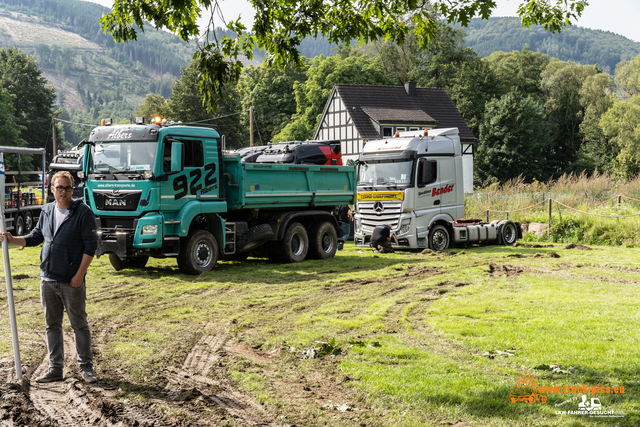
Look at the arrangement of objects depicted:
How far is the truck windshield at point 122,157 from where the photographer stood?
12312 mm

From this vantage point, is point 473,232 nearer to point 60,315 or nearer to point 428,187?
point 428,187

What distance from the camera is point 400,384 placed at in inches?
213

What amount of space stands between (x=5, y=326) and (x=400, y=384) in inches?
213

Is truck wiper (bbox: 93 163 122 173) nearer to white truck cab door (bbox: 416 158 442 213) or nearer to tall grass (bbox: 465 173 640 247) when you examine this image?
white truck cab door (bbox: 416 158 442 213)

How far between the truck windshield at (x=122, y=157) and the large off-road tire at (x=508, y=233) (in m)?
12.3

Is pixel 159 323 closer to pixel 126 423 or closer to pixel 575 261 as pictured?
pixel 126 423

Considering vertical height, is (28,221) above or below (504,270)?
above

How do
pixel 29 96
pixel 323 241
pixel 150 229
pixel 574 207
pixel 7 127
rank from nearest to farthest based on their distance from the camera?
1. pixel 150 229
2. pixel 323 241
3. pixel 574 207
4. pixel 7 127
5. pixel 29 96

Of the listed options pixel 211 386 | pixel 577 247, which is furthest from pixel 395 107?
pixel 211 386

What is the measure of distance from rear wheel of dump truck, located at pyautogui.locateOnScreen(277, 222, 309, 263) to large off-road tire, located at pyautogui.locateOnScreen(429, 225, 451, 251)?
4144 millimetres

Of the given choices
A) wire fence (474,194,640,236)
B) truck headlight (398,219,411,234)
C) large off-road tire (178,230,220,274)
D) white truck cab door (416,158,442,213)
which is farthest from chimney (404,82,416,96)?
large off-road tire (178,230,220,274)

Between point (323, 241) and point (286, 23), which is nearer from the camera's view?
point (286, 23)

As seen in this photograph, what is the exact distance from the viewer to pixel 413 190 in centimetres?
1703

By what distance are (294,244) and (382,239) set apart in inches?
117
